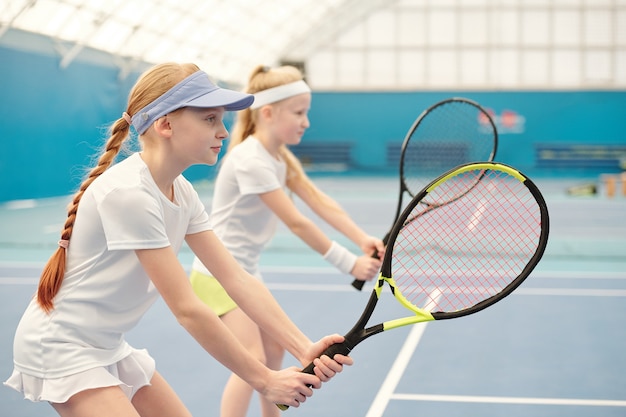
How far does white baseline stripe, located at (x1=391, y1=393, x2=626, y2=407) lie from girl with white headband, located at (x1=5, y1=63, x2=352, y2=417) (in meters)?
2.16

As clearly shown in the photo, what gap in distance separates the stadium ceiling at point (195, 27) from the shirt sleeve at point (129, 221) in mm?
14277

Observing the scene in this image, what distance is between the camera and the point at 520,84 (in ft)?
87.0

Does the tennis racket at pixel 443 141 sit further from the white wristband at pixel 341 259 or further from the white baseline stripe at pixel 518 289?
the white wristband at pixel 341 259

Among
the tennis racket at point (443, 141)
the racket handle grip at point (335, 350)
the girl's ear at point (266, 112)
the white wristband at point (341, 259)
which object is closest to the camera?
the racket handle grip at point (335, 350)

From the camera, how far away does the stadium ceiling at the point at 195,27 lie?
17000mm

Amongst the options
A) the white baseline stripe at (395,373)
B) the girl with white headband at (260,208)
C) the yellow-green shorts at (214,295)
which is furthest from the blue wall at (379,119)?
the yellow-green shorts at (214,295)

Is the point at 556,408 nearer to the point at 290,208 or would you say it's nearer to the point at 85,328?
the point at 290,208

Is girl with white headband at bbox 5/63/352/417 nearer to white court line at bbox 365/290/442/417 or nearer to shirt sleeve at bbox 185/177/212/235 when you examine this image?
shirt sleeve at bbox 185/177/212/235

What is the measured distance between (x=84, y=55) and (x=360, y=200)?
7.15 m

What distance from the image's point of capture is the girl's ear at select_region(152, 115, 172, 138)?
211 cm

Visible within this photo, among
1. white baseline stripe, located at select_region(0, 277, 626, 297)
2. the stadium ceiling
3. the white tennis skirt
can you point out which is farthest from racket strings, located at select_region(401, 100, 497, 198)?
the white tennis skirt

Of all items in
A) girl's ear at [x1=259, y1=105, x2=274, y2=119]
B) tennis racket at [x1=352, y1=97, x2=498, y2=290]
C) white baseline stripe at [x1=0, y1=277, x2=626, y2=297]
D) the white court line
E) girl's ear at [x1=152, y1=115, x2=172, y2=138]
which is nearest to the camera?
girl's ear at [x1=152, y1=115, x2=172, y2=138]

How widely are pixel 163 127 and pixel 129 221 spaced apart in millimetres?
275

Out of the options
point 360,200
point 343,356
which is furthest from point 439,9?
point 343,356
